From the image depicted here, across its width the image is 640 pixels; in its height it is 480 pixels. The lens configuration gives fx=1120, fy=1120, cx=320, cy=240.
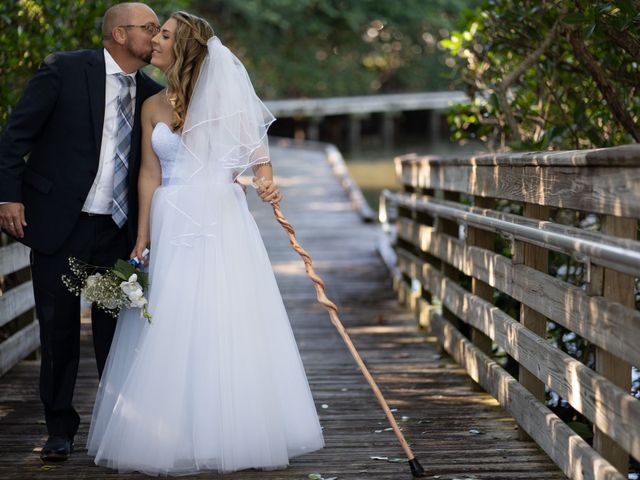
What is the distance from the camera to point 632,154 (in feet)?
11.0

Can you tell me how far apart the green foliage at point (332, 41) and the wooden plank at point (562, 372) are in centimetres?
2935

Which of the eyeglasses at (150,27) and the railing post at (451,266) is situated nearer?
the eyeglasses at (150,27)

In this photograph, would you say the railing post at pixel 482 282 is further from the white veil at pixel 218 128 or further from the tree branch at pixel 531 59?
the white veil at pixel 218 128

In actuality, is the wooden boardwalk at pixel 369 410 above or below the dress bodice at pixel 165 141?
below

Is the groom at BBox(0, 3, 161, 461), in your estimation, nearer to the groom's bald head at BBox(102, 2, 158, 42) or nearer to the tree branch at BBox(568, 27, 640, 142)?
the groom's bald head at BBox(102, 2, 158, 42)

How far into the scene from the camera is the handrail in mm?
3199

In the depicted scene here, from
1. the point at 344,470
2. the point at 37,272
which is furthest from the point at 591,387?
the point at 37,272

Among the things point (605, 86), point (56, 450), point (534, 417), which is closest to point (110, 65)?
point (56, 450)

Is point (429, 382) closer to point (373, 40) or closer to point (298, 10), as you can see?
point (298, 10)

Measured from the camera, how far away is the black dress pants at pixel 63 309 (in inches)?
182

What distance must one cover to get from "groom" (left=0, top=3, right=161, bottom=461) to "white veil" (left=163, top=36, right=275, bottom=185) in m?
0.28

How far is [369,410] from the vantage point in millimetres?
5523

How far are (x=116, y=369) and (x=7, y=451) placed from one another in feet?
2.30

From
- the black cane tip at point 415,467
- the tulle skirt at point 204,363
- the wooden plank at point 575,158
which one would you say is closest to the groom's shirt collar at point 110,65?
the tulle skirt at point 204,363
